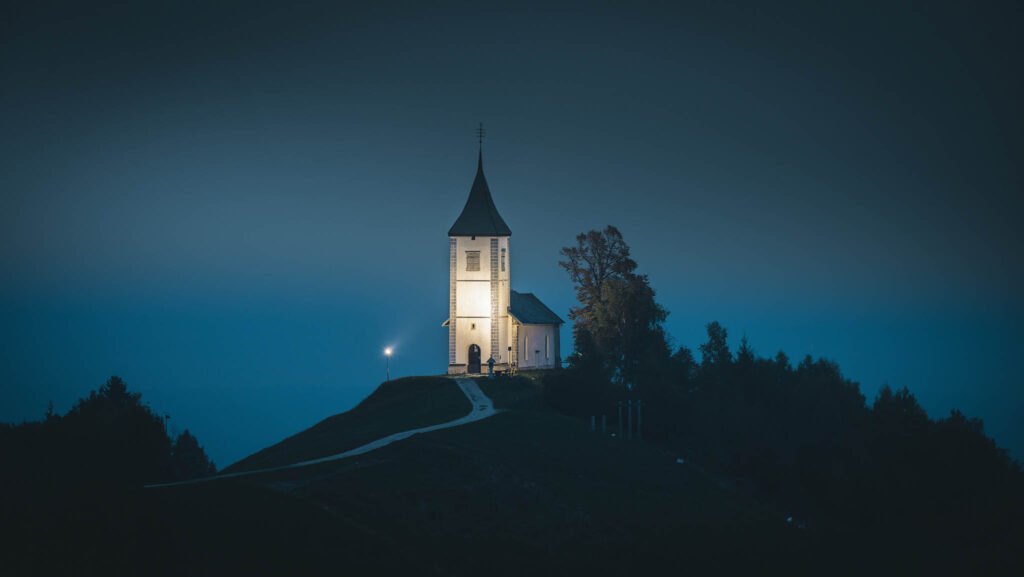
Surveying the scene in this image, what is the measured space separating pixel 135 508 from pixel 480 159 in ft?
203

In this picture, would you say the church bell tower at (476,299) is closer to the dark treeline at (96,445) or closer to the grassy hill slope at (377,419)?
the grassy hill slope at (377,419)

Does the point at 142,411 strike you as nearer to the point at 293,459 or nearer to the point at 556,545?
the point at 293,459

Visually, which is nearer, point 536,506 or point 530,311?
point 536,506

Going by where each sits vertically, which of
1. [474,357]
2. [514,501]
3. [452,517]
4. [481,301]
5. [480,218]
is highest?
[480,218]

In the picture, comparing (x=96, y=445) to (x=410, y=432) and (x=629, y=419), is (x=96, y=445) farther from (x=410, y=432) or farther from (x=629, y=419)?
(x=629, y=419)

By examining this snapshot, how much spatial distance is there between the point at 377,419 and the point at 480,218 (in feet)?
86.7

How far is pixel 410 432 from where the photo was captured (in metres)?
60.9

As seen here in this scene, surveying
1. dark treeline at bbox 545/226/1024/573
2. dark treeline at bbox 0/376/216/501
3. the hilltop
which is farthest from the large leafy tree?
→ dark treeline at bbox 0/376/216/501

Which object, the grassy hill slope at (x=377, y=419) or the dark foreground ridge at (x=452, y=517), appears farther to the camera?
the grassy hill slope at (x=377, y=419)

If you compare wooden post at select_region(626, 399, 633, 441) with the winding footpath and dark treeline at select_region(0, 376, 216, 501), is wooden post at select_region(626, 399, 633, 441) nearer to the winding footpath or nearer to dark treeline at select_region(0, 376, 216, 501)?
the winding footpath

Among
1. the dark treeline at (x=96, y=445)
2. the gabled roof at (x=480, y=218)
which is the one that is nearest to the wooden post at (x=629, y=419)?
the gabled roof at (x=480, y=218)

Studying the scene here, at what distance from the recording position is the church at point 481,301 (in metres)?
90.1

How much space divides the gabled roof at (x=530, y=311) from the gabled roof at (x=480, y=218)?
6.32 meters

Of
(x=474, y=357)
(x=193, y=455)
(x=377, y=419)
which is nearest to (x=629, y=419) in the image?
(x=377, y=419)
